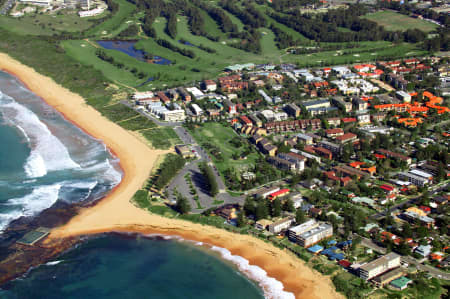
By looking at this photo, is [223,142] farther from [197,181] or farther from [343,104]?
[343,104]

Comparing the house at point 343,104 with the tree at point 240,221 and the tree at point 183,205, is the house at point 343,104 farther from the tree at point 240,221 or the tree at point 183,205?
the tree at point 183,205

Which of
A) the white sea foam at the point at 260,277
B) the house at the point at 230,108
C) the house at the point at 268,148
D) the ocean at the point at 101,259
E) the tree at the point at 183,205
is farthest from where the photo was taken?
the house at the point at 230,108

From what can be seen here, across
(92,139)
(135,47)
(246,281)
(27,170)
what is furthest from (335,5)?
(246,281)

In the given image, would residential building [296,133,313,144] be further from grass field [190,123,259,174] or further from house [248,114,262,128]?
grass field [190,123,259,174]

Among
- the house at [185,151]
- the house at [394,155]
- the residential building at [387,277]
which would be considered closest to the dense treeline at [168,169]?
the house at [185,151]

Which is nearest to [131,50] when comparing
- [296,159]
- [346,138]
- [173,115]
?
[173,115]

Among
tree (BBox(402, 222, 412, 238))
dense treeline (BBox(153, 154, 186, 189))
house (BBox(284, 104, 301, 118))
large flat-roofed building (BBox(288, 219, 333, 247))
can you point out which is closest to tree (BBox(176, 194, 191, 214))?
dense treeline (BBox(153, 154, 186, 189))

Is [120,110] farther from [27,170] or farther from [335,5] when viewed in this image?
[335,5]
